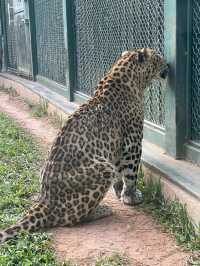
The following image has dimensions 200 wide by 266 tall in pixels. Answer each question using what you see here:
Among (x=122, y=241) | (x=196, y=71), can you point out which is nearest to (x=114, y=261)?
(x=122, y=241)

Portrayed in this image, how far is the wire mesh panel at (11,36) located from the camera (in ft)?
41.5

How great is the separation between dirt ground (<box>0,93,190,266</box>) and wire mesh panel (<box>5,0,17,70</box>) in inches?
340

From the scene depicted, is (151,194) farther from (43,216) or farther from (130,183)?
(43,216)

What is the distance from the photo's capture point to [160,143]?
523cm

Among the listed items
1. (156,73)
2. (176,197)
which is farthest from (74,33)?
(176,197)

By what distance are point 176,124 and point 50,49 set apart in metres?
5.30

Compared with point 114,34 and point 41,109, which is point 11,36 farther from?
point 114,34

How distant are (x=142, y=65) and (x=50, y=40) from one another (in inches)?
190

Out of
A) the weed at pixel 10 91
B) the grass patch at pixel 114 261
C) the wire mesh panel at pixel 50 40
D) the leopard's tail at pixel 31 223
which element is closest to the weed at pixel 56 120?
the wire mesh panel at pixel 50 40

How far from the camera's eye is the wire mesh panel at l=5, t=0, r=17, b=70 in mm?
12656

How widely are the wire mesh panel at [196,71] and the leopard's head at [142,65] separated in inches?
13.6

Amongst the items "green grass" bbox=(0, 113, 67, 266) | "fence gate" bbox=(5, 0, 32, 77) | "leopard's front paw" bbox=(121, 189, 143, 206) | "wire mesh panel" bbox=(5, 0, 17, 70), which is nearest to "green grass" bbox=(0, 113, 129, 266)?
"green grass" bbox=(0, 113, 67, 266)

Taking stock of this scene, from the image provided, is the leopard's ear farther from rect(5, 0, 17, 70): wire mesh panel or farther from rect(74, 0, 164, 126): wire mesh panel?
rect(5, 0, 17, 70): wire mesh panel

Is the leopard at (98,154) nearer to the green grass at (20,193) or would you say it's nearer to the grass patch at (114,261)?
the green grass at (20,193)
